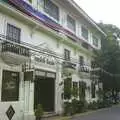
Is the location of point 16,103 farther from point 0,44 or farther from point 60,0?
point 60,0

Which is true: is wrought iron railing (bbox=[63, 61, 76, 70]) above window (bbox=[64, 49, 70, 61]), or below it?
below

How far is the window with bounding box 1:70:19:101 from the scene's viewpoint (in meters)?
15.6

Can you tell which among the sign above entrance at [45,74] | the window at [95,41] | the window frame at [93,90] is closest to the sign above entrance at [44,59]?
the sign above entrance at [45,74]

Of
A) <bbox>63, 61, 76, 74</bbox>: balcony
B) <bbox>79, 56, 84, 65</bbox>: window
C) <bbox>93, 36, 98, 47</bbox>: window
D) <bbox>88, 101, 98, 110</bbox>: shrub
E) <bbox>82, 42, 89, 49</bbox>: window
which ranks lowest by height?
<bbox>88, 101, 98, 110</bbox>: shrub

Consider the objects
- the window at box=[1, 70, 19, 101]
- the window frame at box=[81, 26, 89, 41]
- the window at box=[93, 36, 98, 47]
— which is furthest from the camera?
the window at box=[93, 36, 98, 47]

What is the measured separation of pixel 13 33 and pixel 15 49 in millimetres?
1591

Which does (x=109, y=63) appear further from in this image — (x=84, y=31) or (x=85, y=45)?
(x=84, y=31)

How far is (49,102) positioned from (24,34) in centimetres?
631

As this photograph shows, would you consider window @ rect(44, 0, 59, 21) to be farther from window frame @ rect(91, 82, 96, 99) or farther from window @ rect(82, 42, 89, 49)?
window frame @ rect(91, 82, 96, 99)

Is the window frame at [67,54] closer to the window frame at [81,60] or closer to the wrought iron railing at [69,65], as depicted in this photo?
the wrought iron railing at [69,65]

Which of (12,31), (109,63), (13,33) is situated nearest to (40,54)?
(13,33)

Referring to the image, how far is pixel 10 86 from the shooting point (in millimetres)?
16094

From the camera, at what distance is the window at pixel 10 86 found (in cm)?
1557


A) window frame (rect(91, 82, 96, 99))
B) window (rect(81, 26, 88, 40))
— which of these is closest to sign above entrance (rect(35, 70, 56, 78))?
window (rect(81, 26, 88, 40))
